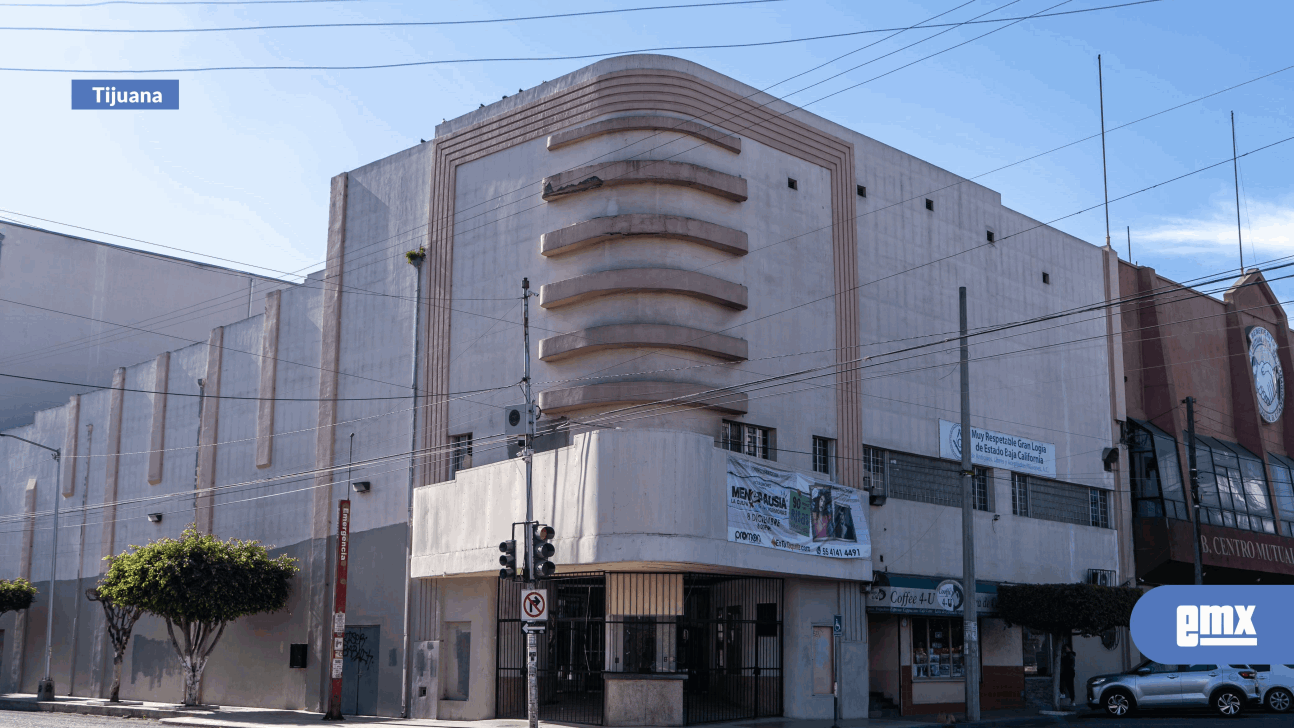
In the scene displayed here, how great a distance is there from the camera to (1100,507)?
41500 mm

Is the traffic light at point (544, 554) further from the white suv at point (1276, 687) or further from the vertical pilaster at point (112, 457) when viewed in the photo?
the vertical pilaster at point (112, 457)

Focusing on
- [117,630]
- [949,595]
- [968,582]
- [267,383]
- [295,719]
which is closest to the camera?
[968,582]

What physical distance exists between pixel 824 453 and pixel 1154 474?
1588cm

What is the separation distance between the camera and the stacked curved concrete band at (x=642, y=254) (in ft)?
96.9

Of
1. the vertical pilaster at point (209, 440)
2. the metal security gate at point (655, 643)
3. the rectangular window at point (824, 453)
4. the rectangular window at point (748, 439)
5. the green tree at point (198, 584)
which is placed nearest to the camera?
the metal security gate at point (655, 643)

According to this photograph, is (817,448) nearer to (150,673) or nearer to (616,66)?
(616,66)

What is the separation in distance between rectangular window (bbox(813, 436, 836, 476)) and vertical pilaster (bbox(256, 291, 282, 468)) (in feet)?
58.3

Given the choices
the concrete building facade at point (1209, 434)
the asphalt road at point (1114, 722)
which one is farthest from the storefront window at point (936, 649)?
the concrete building facade at point (1209, 434)

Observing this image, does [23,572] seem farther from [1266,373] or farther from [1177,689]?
[1266,373]

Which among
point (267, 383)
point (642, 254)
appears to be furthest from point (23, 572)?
point (642, 254)

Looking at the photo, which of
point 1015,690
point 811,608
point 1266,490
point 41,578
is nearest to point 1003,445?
point 1015,690

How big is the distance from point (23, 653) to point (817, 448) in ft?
112

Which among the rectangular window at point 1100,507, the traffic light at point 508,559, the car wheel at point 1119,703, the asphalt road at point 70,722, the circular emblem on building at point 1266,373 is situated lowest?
the asphalt road at point 70,722

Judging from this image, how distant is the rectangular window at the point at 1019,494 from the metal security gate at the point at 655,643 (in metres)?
11.1
